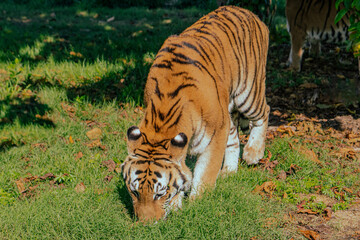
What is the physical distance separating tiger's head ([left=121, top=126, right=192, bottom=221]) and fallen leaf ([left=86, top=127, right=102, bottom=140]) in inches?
74.5

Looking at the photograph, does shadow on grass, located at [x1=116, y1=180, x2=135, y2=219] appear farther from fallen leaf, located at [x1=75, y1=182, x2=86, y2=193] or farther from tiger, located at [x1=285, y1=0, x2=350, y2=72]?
tiger, located at [x1=285, y1=0, x2=350, y2=72]

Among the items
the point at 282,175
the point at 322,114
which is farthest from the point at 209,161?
the point at 322,114

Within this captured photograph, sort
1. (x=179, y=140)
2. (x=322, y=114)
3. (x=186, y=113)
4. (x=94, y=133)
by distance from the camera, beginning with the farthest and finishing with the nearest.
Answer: (x=322, y=114) → (x=94, y=133) → (x=186, y=113) → (x=179, y=140)

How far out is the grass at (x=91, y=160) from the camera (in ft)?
10.2

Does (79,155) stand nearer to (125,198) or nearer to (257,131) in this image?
(125,198)

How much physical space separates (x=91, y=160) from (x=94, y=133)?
694mm

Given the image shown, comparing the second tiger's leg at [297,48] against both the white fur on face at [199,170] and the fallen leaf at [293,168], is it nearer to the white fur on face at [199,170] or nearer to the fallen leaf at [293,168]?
the fallen leaf at [293,168]

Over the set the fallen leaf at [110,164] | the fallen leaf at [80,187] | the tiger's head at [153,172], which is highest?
the tiger's head at [153,172]

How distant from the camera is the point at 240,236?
3.02 meters

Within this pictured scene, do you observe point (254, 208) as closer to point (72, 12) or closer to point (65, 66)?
point (65, 66)

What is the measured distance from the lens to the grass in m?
3.11

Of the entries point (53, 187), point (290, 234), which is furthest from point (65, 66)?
point (290, 234)

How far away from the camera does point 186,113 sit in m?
2.91

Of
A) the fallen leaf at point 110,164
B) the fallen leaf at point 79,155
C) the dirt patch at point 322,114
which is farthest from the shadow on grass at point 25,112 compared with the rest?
the dirt patch at point 322,114
